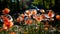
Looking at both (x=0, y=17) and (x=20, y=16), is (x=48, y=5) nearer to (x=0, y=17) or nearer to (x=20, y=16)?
(x=20, y=16)

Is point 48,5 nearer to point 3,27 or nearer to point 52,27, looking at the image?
point 52,27

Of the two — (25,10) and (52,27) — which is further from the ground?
(25,10)

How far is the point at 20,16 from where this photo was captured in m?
1.23

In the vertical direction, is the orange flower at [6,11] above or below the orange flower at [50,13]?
above

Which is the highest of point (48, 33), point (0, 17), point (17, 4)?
point (17, 4)

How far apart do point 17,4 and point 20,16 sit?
11 centimetres

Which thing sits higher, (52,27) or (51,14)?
(51,14)

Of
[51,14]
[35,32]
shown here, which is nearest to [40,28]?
[35,32]

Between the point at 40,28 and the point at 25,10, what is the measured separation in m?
0.21

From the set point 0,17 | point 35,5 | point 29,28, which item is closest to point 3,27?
point 0,17

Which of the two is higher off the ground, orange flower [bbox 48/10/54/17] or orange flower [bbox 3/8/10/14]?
orange flower [bbox 3/8/10/14]

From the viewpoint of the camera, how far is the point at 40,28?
1.20m

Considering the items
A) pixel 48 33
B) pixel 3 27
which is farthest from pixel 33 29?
pixel 3 27

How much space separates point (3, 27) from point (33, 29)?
0.26m
